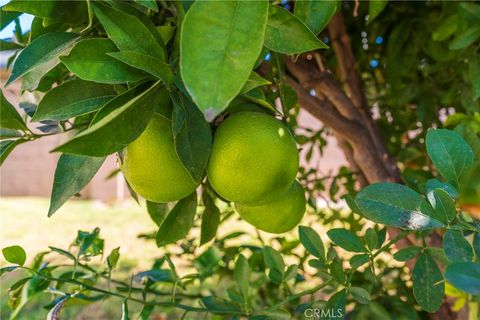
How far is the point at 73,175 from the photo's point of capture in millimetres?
480

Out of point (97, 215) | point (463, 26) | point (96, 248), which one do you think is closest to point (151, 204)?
point (96, 248)

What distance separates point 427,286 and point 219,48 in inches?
14.2

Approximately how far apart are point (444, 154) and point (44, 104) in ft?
1.26

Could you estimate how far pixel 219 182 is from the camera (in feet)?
1.63

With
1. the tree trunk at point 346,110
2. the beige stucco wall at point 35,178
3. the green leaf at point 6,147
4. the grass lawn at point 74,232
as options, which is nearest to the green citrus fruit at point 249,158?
the green leaf at point 6,147

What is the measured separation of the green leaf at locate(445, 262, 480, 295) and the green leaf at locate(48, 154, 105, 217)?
31 centimetres

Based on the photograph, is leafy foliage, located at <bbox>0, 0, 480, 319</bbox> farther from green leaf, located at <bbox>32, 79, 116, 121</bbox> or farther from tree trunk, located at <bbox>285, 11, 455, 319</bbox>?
tree trunk, located at <bbox>285, 11, 455, 319</bbox>

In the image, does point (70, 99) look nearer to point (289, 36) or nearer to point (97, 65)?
point (97, 65)

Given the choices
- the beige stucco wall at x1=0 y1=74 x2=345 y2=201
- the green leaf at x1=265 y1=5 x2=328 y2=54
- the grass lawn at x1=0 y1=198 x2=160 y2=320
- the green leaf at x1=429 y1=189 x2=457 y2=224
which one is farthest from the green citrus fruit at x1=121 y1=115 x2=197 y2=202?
the beige stucco wall at x1=0 y1=74 x2=345 y2=201

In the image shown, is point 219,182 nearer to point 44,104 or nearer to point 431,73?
point 44,104

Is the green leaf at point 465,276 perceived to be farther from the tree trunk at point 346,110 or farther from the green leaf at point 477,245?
the tree trunk at point 346,110

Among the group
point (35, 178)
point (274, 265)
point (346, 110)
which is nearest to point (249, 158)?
point (274, 265)

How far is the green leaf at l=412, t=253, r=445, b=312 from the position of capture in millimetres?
522

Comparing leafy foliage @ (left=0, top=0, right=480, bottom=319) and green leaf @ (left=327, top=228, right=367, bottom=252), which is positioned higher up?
leafy foliage @ (left=0, top=0, right=480, bottom=319)
